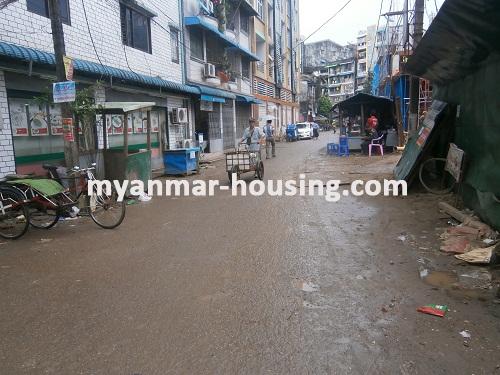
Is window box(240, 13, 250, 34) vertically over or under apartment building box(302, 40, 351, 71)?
under

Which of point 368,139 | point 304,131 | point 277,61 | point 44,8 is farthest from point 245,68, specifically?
point 44,8

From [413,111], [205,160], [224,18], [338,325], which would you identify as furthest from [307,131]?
[338,325]

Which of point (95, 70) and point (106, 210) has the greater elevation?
point (95, 70)

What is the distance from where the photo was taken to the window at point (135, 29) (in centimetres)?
1363

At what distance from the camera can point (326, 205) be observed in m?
8.98

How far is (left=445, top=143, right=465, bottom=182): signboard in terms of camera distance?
724 centimetres

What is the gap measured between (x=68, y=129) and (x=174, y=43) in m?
10.6

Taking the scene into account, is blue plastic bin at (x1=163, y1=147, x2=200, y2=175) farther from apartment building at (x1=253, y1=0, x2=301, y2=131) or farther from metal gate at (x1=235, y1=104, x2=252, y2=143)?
apartment building at (x1=253, y1=0, x2=301, y2=131)

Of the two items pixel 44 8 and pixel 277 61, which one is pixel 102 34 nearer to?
pixel 44 8

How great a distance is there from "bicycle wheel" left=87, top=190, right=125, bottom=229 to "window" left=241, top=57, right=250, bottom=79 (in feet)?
72.1

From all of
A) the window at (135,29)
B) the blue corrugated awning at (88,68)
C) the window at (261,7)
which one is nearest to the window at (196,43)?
the blue corrugated awning at (88,68)

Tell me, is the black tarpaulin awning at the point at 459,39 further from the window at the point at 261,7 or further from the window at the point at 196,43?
the window at the point at 261,7

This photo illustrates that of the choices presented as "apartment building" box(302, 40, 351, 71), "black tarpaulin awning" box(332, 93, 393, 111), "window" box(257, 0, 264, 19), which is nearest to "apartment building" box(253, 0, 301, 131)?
"window" box(257, 0, 264, 19)

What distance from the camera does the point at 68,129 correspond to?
8.32 m
